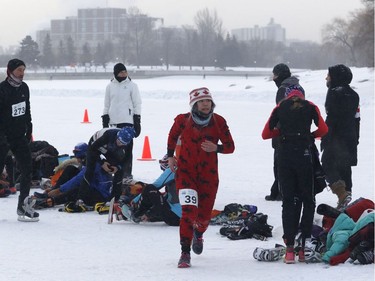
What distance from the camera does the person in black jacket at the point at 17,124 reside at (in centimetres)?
881

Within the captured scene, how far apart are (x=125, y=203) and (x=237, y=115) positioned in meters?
18.9

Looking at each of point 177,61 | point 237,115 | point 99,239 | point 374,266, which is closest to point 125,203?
point 99,239

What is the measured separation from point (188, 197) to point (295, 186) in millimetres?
955

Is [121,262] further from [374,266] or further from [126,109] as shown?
[126,109]

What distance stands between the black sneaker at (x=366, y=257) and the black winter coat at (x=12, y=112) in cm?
439

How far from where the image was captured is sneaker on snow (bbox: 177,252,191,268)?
6.57 m

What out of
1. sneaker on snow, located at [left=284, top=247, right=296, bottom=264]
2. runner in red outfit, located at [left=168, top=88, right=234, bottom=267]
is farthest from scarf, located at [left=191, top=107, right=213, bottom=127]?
sneaker on snow, located at [left=284, top=247, right=296, bottom=264]

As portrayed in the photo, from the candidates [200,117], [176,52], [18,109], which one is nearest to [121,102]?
[18,109]

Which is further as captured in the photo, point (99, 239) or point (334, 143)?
point (334, 143)

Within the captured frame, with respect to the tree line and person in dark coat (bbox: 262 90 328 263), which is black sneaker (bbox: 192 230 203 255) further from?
the tree line

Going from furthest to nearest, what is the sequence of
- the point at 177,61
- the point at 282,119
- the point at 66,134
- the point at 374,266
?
1. the point at 177,61
2. the point at 66,134
3. the point at 282,119
4. the point at 374,266

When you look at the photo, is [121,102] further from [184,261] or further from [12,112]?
[184,261]

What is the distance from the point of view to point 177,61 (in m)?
141

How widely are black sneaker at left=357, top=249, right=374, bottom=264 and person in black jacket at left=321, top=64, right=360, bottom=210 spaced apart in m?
3.21
